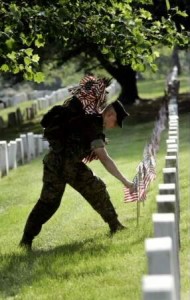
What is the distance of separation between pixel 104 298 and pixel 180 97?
26492mm

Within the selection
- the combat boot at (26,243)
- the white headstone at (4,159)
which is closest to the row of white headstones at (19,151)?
the white headstone at (4,159)

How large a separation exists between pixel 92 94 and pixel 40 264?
1.74 meters

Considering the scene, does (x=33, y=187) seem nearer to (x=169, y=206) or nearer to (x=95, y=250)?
(x=95, y=250)

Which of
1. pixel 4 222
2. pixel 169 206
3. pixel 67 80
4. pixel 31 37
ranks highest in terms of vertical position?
pixel 31 37

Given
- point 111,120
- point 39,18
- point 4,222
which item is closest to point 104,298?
point 111,120

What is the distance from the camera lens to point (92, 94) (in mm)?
6367

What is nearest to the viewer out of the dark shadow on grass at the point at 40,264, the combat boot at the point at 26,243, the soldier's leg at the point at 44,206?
the dark shadow on grass at the point at 40,264

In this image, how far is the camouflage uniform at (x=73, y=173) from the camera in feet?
21.2

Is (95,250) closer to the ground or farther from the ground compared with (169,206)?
closer to the ground

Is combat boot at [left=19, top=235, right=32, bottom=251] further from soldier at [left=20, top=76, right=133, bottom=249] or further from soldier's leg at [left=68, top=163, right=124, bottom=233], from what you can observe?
soldier's leg at [left=68, top=163, right=124, bottom=233]

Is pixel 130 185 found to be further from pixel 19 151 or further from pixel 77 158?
pixel 19 151

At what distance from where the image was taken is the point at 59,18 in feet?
23.2

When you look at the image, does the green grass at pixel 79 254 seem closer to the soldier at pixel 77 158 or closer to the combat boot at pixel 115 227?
the combat boot at pixel 115 227

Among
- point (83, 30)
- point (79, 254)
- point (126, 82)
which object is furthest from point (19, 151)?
point (126, 82)
